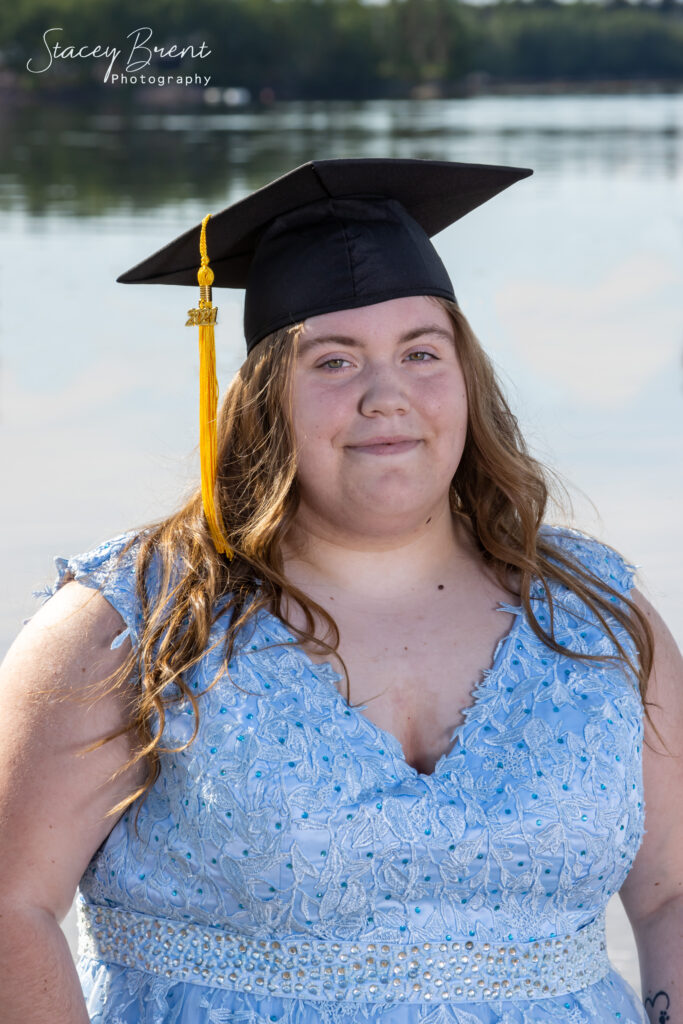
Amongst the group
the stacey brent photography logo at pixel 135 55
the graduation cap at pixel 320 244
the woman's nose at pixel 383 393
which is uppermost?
the stacey brent photography logo at pixel 135 55

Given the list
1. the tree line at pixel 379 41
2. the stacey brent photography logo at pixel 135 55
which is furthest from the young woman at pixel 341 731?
the tree line at pixel 379 41

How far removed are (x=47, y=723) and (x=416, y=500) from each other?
54cm

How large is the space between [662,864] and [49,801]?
0.80 meters

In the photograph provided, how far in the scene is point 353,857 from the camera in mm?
1720

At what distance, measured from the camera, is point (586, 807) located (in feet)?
5.84

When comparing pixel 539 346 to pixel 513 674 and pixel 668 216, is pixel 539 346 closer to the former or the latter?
pixel 668 216

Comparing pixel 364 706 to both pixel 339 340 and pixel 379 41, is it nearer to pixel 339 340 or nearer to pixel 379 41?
pixel 339 340

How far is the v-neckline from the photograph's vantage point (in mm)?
1789

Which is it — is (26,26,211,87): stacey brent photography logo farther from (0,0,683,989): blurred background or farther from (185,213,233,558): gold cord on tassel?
(185,213,233,558): gold cord on tassel

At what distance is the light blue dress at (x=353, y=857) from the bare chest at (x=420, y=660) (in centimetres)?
4

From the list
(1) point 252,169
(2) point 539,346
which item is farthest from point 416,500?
(1) point 252,169

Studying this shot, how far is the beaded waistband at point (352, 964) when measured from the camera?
1.77m

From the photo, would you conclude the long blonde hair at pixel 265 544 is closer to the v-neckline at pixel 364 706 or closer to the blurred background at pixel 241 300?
the v-neckline at pixel 364 706

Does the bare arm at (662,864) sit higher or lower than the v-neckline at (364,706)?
lower
